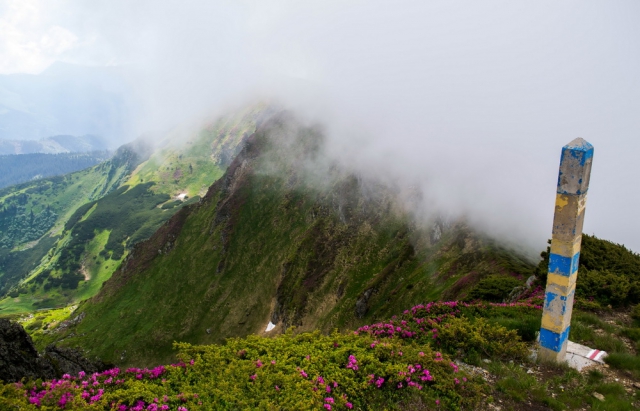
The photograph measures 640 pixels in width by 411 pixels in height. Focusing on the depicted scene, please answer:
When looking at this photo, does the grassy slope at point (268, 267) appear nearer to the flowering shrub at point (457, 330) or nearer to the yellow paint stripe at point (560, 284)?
the flowering shrub at point (457, 330)

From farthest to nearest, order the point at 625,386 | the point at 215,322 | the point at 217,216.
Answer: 1. the point at 217,216
2. the point at 215,322
3. the point at 625,386

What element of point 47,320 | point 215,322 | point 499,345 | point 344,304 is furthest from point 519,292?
point 47,320

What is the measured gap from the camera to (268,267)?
109812 millimetres

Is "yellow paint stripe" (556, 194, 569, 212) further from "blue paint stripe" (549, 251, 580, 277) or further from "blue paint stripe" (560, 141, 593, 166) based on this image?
"blue paint stripe" (549, 251, 580, 277)

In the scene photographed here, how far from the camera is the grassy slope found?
216 feet

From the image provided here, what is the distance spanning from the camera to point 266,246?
11644 cm

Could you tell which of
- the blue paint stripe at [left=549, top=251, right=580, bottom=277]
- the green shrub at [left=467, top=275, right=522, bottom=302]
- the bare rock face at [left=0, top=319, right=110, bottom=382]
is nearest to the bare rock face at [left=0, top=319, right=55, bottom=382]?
the bare rock face at [left=0, top=319, right=110, bottom=382]

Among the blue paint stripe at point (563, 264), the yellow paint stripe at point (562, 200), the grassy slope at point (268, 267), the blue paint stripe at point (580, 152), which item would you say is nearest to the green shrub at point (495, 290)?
the grassy slope at point (268, 267)

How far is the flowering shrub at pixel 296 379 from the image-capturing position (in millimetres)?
12406

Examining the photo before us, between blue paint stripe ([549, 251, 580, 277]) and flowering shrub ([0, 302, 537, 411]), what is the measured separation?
3580mm

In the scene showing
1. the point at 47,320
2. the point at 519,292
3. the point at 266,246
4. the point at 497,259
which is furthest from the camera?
the point at 47,320

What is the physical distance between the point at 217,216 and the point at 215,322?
42.0 metres

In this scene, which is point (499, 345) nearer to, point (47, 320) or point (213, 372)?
point (213, 372)

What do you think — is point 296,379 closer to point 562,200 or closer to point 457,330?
point 457,330
